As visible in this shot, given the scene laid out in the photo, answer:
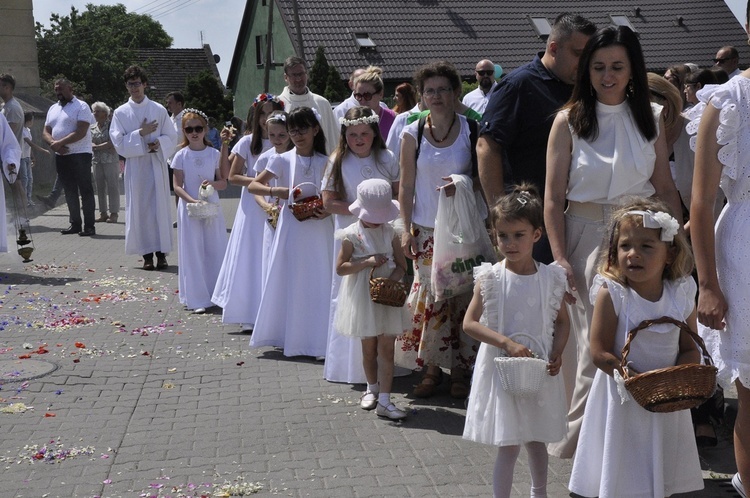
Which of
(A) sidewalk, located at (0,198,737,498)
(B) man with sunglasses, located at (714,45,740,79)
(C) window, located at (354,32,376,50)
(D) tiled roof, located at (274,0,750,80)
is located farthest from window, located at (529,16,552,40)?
(A) sidewalk, located at (0,198,737,498)

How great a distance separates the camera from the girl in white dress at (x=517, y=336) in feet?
15.3

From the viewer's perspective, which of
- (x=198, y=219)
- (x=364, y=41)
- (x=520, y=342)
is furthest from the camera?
(x=364, y=41)

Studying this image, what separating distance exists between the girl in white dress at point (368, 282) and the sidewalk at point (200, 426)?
9.4 inches

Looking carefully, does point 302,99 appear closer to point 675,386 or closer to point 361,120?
point 361,120

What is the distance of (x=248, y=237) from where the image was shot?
9625 millimetres

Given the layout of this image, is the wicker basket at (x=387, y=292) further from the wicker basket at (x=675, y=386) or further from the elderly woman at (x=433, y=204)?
the wicker basket at (x=675, y=386)

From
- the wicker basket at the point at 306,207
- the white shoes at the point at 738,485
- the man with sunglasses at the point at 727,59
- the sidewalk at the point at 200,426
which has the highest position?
the man with sunglasses at the point at 727,59

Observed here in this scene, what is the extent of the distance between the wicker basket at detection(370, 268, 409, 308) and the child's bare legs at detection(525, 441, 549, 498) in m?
1.77

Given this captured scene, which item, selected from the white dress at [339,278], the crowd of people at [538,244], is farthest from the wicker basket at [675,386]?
the white dress at [339,278]

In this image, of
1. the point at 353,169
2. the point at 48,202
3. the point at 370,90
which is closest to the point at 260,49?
the point at 48,202

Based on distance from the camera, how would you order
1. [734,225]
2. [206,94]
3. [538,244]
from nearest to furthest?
1. [734,225]
2. [538,244]
3. [206,94]

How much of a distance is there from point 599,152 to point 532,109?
73 centimetres

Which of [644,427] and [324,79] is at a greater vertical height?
[324,79]

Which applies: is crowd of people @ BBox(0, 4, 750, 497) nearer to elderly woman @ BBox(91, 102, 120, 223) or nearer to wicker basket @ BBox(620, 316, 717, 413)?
wicker basket @ BBox(620, 316, 717, 413)
